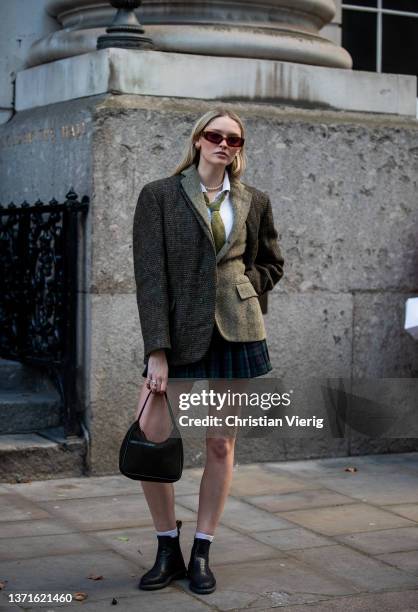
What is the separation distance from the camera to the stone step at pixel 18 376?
26.6ft

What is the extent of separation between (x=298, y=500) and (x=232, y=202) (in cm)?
224

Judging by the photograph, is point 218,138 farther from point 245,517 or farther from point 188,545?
point 245,517

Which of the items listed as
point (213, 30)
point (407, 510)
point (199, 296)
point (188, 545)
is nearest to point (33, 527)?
point (188, 545)

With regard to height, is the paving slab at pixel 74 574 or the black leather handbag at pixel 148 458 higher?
the black leather handbag at pixel 148 458

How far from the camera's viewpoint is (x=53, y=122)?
25.6 ft

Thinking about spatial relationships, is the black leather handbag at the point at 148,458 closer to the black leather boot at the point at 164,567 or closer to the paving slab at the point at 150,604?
the black leather boot at the point at 164,567

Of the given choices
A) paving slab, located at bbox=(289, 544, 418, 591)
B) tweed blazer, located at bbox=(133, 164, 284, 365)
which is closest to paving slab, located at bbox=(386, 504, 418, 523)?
paving slab, located at bbox=(289, 544, 418, 591)

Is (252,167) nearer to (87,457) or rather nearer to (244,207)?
(87,457)

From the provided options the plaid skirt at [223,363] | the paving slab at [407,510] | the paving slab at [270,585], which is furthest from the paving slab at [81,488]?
the plaid skirt at [223,363]

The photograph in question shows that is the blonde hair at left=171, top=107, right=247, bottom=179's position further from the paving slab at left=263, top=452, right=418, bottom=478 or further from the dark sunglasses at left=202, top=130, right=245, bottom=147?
the paving slab at left=263, top=452, right=418, bottom=478

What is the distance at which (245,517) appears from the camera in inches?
253

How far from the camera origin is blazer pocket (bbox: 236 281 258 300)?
5137mm

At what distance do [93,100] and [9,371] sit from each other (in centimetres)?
191

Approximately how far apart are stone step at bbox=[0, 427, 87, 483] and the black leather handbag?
2237 mm
